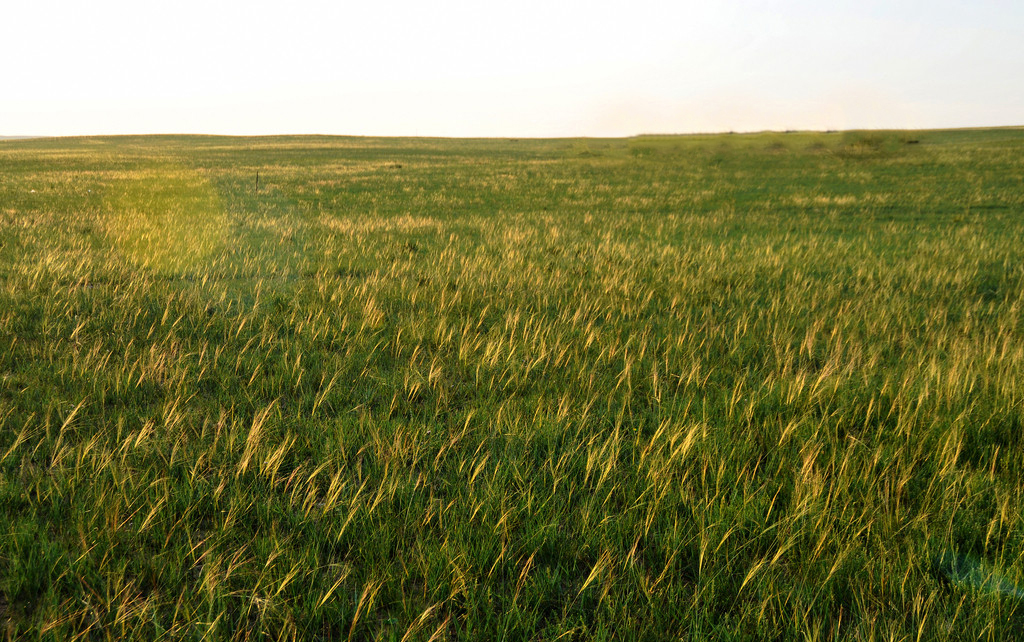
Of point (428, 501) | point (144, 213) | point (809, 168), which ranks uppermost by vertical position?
point (809, 168)

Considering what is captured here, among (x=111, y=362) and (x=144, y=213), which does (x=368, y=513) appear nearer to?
(x=111, y=362)

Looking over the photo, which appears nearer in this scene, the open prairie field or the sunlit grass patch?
the open prairie field

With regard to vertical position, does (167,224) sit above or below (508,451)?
above

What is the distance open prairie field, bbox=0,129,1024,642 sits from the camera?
2092 mm

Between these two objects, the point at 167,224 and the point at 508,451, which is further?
the point at 167,224

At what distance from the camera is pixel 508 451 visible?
314 centimetres

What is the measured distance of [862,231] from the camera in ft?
41.9

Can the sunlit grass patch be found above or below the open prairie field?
above

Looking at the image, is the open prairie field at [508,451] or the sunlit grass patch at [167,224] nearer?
the open prairie field at [508,451]

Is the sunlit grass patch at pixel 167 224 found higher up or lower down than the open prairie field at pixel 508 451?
higher up

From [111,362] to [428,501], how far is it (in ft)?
10.4

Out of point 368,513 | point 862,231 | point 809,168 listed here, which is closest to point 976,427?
point 368,513

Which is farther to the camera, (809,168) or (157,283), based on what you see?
(809,168)

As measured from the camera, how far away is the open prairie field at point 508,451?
2092 mm
